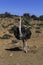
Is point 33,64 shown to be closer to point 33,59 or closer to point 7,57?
point 33,59

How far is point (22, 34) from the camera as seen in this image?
15.3 metres

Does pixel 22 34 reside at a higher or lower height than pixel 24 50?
higher

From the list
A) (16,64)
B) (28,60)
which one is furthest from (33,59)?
(16,64)

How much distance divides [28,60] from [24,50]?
2.16 meters

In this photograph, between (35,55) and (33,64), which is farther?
(35,55)

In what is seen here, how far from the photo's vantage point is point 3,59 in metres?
14.0

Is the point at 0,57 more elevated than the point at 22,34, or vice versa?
the point at 22,34

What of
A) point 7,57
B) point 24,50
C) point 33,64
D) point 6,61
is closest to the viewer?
point 33,64

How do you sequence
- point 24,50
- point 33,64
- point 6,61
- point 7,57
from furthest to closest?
point 24,50 → point 7,57 → point 6,61 → point 33,64

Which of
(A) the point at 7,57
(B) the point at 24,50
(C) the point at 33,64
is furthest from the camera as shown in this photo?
(B) the point at 24,50

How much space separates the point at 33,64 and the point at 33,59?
1117 millimetres

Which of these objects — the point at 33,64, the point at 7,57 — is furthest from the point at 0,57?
the point at 33,64

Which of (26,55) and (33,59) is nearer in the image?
(33,59)

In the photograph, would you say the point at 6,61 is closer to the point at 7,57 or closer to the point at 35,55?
the point at 7,57
